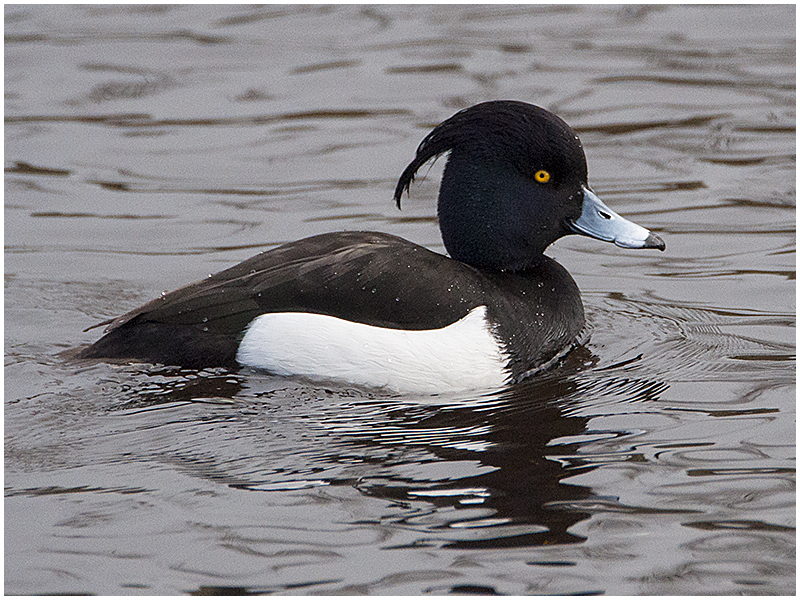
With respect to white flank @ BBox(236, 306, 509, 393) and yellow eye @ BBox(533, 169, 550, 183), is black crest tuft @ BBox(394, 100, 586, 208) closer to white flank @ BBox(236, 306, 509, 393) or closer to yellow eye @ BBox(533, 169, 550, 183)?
yellow eye @ BBox(533, 169, 550, 183)

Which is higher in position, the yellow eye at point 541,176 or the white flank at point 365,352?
the yellow eye at point 541,176

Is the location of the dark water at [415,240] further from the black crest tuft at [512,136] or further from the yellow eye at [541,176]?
the black crest tuft at [512,136]

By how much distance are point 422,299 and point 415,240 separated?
7.62 ft

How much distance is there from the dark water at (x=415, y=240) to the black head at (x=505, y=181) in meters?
0.60

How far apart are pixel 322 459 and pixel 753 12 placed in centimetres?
846

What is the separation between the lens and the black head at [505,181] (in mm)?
5066

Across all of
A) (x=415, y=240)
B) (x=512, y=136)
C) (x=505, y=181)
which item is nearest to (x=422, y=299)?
(x=505, y=181)

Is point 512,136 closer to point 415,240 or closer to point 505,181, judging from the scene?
point 505,181

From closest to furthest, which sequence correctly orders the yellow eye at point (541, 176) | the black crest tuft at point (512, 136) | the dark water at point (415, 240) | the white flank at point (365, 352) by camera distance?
the dark water at point (415, 240)
the white flank at point (365, 352)
the black crest tuft at point (512, 136)
the yellow eye at point (541, 176)

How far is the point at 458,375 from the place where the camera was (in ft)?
15.8

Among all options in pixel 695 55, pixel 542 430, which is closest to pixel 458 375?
pixel 542 430

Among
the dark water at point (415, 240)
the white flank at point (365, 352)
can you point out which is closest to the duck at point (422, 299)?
the white flank at point (365, 352)

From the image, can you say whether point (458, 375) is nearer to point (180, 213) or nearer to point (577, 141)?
point (577, 141)

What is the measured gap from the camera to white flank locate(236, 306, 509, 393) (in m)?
4.76
